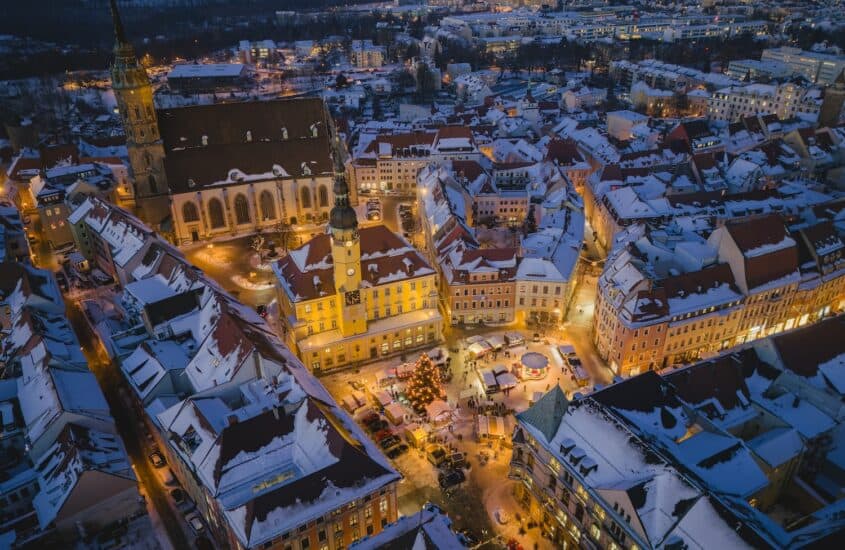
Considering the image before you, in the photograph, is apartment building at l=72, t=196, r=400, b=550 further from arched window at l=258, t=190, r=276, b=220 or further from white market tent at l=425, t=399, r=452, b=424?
arched window at l=258, t=190, r=276, b=220

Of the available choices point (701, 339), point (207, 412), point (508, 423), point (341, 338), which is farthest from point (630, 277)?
point (207, 412)

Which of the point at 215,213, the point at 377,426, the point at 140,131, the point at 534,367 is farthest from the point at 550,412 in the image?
the point at 140,131

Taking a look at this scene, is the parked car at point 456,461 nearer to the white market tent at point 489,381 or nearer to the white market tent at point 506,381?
the white market tent at point 489,381

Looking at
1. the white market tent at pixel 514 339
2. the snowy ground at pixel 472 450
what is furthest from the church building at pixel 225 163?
the snowy ground at pixel 472 450

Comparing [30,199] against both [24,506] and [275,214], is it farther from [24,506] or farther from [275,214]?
[24,506]

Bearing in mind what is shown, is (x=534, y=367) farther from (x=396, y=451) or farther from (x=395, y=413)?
(x=396, y=451)

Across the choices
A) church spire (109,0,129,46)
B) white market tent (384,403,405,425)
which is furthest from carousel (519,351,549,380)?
church spire (109,0,129,46)
